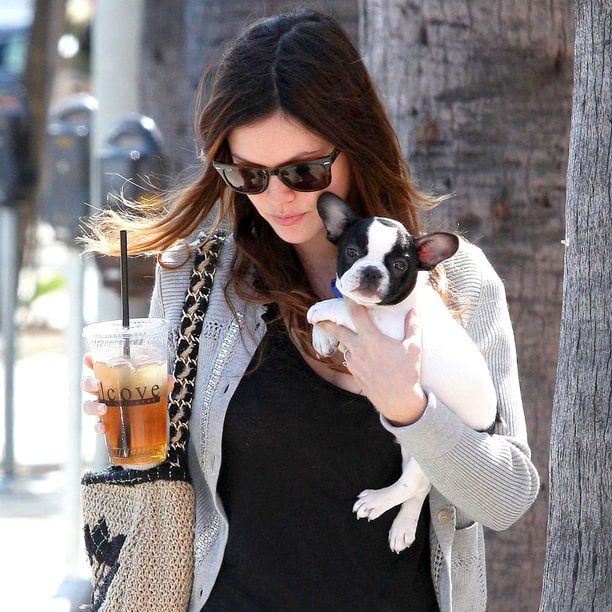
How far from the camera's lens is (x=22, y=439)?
9.53 meters

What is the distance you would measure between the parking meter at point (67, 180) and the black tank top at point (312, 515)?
371cm

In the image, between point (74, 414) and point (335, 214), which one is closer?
point (335, 214)

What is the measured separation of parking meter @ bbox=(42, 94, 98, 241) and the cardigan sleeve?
12.5 ft

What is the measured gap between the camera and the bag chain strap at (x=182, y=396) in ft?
8.37

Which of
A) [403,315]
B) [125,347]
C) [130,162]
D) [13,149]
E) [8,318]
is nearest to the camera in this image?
[403,315]

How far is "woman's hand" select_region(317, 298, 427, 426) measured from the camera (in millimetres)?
2217

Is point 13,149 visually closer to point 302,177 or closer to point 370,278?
point 302,177

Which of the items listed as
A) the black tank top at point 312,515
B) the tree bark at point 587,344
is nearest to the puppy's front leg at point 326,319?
the black tank top at point 312,515

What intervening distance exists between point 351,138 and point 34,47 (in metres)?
10.4

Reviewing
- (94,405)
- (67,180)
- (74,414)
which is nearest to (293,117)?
(94,405)

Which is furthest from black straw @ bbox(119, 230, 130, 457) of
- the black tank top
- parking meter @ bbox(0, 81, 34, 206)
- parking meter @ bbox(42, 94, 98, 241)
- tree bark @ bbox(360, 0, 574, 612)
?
parking meter @ bbox(0, 81, 34, 206)

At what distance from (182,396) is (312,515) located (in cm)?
39

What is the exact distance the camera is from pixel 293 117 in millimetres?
2529

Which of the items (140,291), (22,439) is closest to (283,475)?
(140,291)
